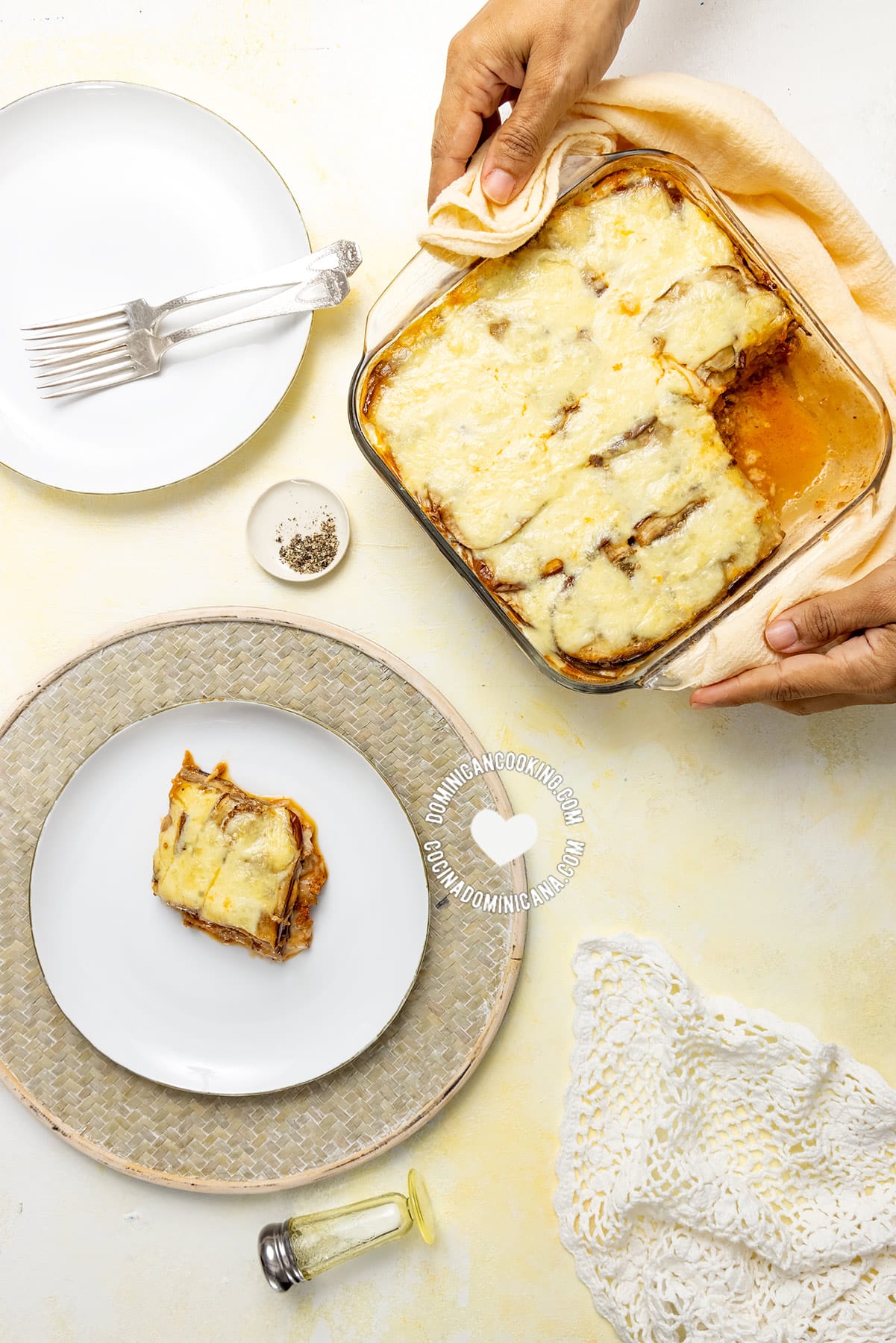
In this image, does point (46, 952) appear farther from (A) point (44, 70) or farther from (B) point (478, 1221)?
(A) point (44, 70)

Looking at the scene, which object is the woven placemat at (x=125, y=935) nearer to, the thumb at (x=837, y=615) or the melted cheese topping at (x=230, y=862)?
the melted cheese topping at (x=230, y=862)

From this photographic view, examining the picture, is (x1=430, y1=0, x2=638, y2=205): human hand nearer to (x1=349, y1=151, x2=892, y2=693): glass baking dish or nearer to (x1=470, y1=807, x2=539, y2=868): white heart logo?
(x1=349, y1=151, x2=892, y2=693): glass baking dish

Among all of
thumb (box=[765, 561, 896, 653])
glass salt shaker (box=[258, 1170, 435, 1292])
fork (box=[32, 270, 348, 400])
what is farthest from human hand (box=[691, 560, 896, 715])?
glass salt shaker (box=[258, 1170, 435, 1292])

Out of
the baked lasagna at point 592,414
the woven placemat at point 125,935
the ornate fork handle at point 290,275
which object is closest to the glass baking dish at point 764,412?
the baked lasagna at point 592,414

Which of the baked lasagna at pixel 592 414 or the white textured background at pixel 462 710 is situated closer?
the baked lasagna at pixel 592 414

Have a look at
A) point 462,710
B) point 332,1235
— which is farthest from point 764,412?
point 332,1235

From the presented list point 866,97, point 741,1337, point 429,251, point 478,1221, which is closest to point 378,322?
point 429,251

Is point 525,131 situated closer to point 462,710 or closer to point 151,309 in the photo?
point 151,309
